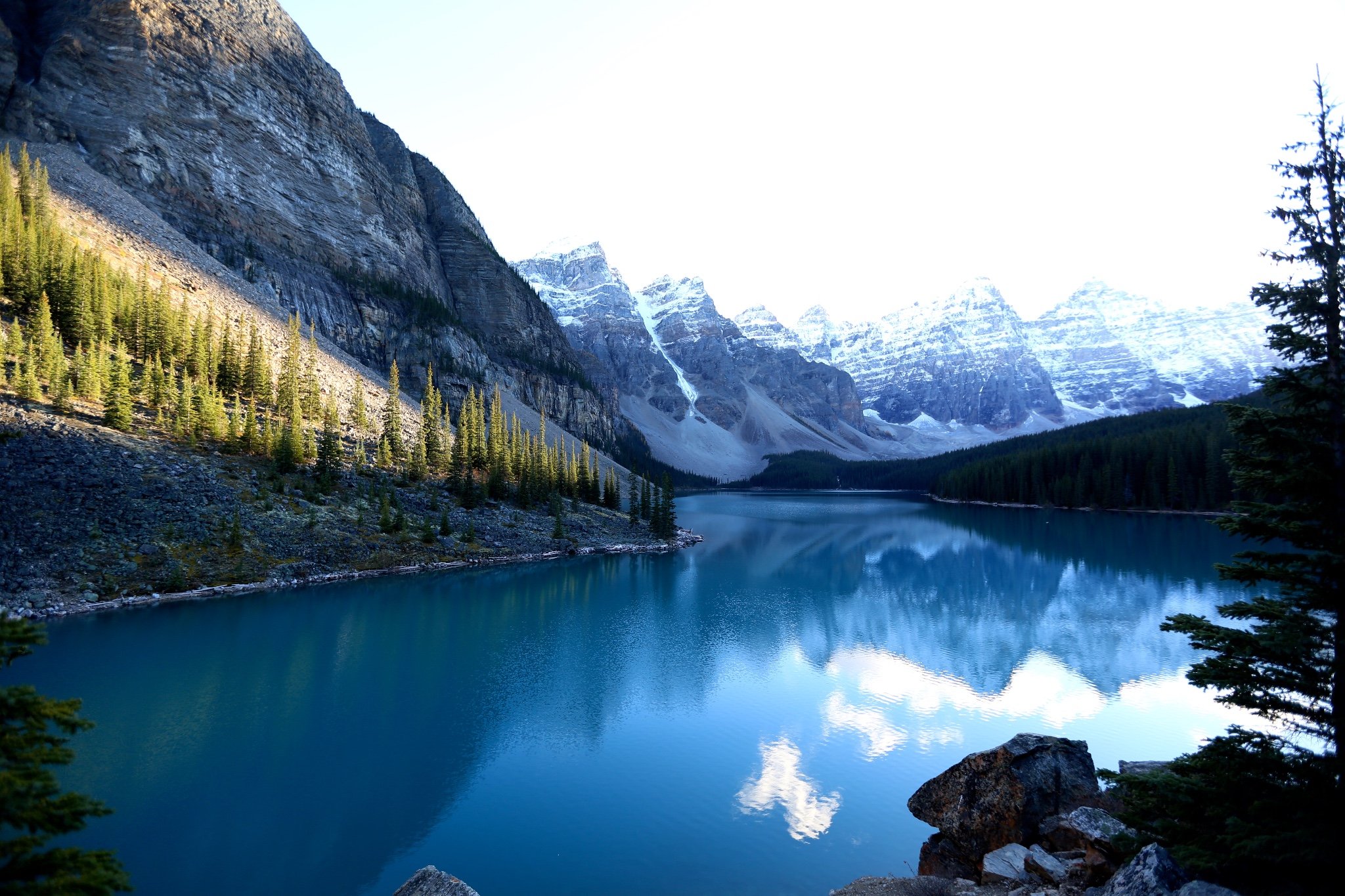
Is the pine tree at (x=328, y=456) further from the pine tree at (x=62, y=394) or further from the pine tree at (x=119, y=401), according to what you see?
the pine tree at (x=62, y=394)

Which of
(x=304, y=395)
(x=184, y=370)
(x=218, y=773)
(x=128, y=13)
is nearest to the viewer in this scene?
(x=218, y=773)

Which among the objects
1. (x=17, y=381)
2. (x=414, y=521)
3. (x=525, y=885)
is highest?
(x=17, y=381)

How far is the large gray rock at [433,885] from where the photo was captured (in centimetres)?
961

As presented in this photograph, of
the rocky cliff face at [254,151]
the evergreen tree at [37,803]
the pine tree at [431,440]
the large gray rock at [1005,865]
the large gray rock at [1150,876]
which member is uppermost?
the rocky cliff face at [254,151]

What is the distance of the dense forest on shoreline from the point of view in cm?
9088

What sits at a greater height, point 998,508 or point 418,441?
point 418,441

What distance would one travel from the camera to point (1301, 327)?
8203 mm

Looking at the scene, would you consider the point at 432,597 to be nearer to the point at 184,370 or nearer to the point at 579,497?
the point at 184,370

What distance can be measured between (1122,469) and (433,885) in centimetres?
11577

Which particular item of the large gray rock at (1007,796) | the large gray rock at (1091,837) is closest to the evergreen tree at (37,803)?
the large gray rock at (1091,837)

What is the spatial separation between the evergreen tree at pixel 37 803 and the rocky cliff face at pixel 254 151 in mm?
89540

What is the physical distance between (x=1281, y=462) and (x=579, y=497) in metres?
77.2

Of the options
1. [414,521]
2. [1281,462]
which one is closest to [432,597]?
[414,521]

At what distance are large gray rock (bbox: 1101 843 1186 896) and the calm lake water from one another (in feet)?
21.1
